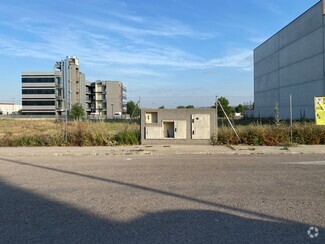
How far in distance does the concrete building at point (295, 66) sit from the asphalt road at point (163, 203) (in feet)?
118

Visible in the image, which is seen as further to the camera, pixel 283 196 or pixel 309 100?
pixel 309 100

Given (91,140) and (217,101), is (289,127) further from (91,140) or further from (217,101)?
(91,140)

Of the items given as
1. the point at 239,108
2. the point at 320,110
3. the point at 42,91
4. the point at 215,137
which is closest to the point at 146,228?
the point at 215,137

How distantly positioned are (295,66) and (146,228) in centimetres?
4968

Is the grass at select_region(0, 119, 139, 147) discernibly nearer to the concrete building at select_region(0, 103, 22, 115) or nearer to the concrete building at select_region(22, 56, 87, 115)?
the concrete building at select_region(22, 56, 87, 115)

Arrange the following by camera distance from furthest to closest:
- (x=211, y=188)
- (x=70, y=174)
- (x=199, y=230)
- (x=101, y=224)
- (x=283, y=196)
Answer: (x=70, y=174)
(x=211, y=188)
(x=283, y=196)
(x=101, y=224)
(x=199, y=230)

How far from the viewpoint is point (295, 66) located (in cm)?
4928

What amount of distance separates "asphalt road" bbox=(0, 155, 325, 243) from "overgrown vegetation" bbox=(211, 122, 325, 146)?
18.0ft

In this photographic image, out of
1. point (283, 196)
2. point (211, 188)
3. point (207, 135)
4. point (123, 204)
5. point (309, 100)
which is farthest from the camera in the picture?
point (309, 100)

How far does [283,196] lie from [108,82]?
133 metres

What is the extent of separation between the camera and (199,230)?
476cm

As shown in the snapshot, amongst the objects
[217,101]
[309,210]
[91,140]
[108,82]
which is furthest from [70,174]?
[108,82]

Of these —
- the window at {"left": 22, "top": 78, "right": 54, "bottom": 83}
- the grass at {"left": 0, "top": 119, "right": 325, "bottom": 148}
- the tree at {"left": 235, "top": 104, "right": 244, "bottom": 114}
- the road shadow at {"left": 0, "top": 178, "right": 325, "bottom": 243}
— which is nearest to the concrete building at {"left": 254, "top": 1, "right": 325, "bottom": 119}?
the grass at {"left": 0, "top": 119, "right": 325, "bottom": 148}

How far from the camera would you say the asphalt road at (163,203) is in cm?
465
